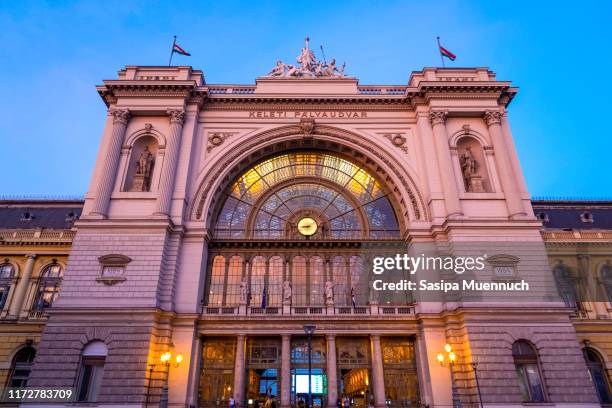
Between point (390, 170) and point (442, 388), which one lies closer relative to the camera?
point (442, 388)

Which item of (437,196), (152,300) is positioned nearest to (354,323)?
(437,196)

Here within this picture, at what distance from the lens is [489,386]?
26.9m

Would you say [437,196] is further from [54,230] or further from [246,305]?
[54,230]

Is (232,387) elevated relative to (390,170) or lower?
lower

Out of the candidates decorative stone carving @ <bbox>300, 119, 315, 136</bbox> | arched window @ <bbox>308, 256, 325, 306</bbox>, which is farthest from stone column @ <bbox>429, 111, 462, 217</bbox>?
arched window @ <bbox>308, 256, 325, 306</bbox>

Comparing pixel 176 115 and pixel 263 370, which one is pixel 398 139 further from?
pixel 263 370

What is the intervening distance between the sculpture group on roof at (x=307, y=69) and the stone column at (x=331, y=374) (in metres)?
25.7

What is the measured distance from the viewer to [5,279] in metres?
37.9

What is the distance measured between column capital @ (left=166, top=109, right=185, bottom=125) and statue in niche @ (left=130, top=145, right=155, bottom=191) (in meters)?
3.84

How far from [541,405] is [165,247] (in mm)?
28905

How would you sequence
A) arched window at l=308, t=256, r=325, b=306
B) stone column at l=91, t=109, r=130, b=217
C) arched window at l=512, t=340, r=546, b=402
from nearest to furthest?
arched window at l=512, t=340, r=546, b=402 → stone column at l=91, t=109, r=130, b=217 → arched window at l=308, t=256, r=325, b=306

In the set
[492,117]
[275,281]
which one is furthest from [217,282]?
[492,117]

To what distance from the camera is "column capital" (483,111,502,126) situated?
121 feet

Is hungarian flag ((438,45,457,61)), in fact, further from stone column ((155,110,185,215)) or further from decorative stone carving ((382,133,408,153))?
stone column ((155,110,185,215))
